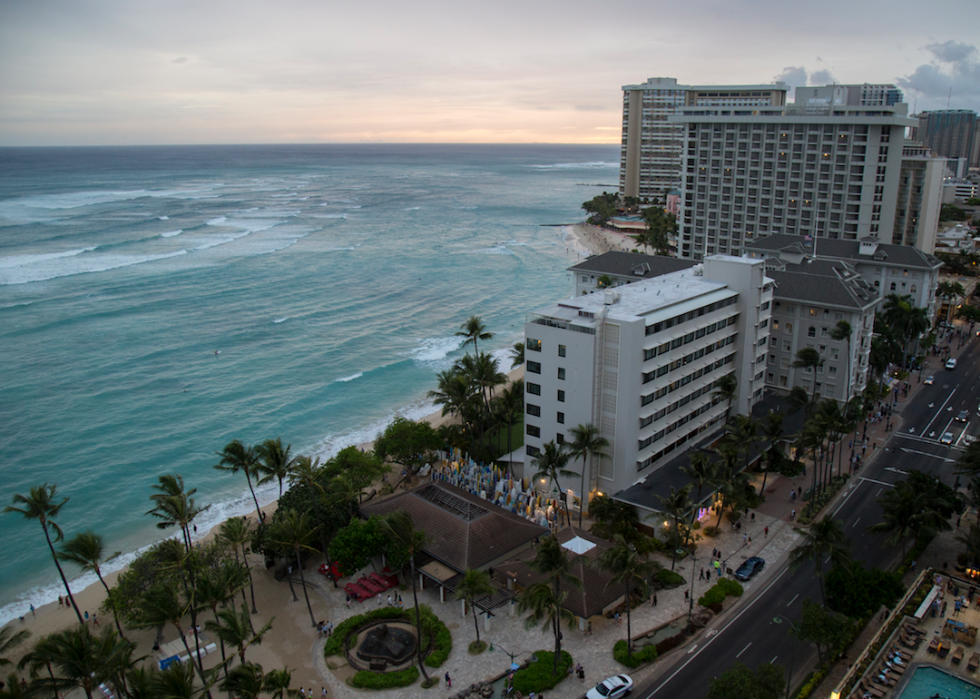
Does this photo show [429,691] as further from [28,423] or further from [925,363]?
[925,363]

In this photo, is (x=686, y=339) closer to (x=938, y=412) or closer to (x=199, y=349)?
(x=938, y=412)

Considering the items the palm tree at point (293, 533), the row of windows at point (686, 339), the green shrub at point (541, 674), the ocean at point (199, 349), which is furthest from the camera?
the ocean at point (199, 349)

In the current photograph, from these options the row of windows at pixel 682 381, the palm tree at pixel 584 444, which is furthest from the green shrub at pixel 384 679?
the row of windows at pixel 682 381

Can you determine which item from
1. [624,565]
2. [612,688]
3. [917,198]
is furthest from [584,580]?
[917,198]

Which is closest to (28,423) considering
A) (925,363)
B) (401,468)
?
(401,468)

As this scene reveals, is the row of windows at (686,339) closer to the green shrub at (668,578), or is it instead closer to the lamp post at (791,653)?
the green shrub at (668,578)
